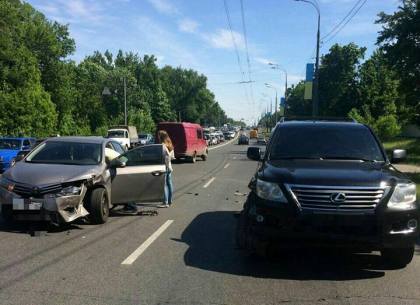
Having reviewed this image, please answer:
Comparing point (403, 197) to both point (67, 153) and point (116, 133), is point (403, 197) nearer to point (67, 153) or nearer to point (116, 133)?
point (67, 153)

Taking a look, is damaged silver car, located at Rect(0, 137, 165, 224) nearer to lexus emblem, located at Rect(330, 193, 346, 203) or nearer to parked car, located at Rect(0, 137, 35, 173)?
lexus emblem, located at Rect(330, 193, 346, 203)

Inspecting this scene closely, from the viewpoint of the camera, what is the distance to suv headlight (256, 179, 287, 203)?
21.0ft

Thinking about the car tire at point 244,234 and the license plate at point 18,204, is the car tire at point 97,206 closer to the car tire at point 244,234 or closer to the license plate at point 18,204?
the license plate at point 18,204

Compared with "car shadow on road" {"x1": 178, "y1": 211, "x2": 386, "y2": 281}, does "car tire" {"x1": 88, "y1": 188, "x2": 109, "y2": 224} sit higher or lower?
A: higher

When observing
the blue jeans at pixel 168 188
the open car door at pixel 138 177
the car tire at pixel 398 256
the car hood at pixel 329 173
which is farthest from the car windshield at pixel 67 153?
the car tire at pixel 398 256

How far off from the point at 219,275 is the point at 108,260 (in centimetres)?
157

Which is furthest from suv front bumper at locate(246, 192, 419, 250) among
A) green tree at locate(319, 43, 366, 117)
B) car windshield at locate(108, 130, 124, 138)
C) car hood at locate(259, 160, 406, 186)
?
green tree at locate(319, 43, 366, 117)

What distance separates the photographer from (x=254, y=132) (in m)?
98.6

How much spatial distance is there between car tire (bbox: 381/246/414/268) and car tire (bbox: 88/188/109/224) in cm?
490

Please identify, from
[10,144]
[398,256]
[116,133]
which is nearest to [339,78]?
[116,133]

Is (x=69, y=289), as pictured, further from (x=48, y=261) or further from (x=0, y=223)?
(x=0, y=223)

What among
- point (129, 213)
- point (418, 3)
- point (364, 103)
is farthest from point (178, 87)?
point (129, 213)

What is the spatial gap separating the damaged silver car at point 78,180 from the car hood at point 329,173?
11.5 feet

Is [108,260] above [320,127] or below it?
below
